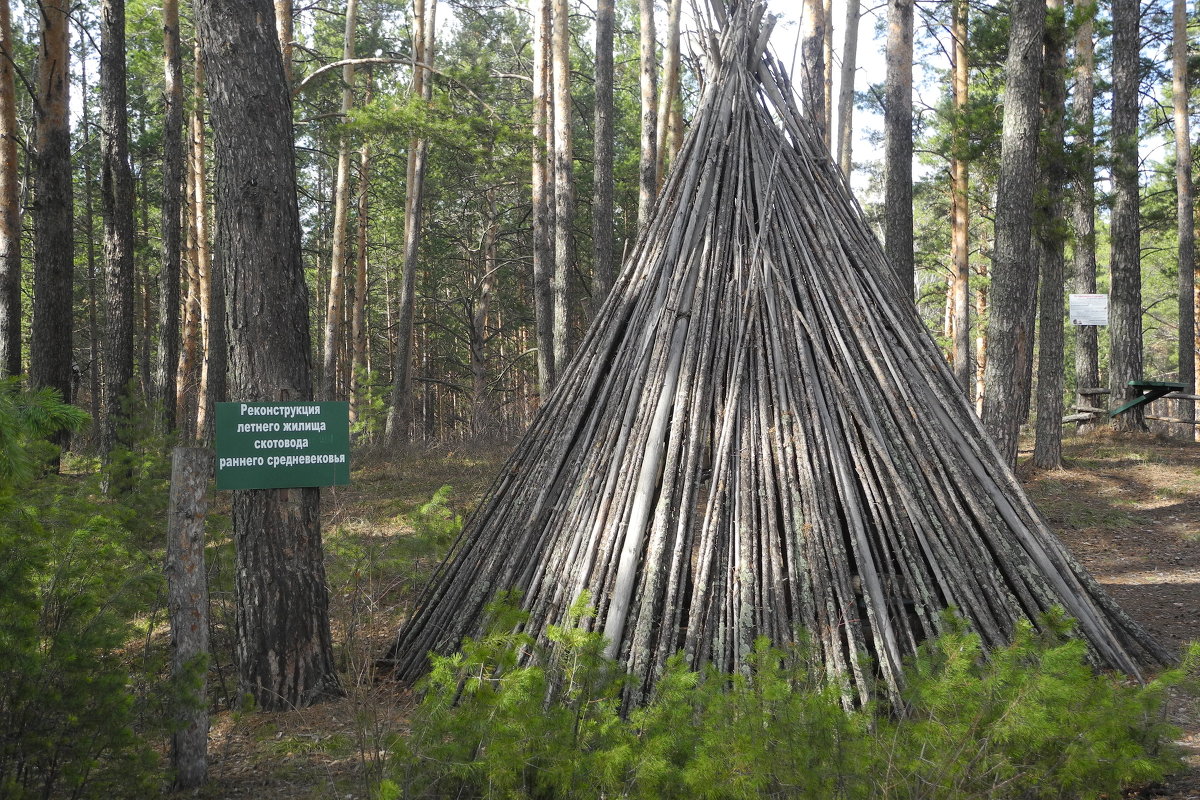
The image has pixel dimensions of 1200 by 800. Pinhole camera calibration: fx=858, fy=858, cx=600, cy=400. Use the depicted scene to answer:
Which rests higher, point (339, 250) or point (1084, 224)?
point (1084, 224)

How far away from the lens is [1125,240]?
451 inches

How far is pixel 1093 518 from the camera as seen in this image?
7629 mm

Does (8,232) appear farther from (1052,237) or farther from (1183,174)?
(1183,174)

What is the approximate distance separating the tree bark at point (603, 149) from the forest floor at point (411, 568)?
2825mm

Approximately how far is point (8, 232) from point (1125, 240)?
13261mm

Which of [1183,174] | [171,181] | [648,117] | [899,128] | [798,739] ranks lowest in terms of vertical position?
[798,739]

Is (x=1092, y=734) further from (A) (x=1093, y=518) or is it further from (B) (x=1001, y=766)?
(A) (x=1093, y=518)

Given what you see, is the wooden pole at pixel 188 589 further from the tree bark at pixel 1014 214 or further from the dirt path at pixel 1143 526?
the tree bark at pixel 1014 214

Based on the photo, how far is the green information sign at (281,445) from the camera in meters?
3.77

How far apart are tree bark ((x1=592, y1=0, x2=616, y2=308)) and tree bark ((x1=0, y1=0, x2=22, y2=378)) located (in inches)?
245

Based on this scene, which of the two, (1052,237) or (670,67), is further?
(670,67)

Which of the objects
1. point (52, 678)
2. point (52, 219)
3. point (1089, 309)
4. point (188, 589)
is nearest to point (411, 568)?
point (188, 589)

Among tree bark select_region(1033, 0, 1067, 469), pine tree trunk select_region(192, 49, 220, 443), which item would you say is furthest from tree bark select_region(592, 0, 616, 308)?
tree bark select_region(1033, 0, 1067, 469)

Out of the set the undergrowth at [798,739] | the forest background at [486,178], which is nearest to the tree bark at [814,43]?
the forest background at [486,178]
